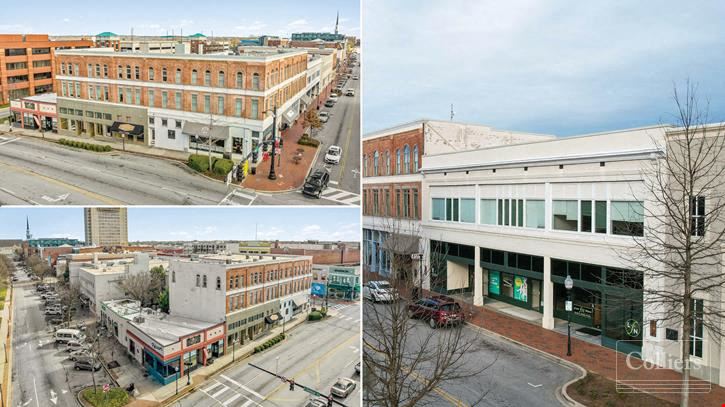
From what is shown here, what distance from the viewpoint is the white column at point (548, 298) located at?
18719 mm

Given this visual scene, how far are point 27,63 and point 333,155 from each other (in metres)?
4.06

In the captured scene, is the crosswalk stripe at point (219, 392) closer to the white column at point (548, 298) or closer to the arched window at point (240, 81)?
the arched window at point (240, 81)

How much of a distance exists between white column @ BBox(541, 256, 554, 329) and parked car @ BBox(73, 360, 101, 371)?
14.3 metres

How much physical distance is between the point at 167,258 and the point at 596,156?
42.3ft

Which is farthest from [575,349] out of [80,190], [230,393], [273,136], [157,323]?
[80,190]

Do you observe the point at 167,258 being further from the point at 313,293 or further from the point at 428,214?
the point at 428,214

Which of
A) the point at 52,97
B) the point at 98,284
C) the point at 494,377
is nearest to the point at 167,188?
the point at 52,97

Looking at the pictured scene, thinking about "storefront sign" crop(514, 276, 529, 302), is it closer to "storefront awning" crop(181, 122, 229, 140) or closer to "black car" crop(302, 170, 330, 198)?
"black car" crop(302, 170, 330, 198)

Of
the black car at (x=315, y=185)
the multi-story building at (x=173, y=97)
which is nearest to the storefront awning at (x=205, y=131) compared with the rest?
the multi-story building at (x=173, y=97)

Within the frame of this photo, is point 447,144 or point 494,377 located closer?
point 494,377

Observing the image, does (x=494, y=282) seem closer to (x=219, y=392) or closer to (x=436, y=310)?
(x=436, y=310)

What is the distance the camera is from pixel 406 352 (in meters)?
15.0

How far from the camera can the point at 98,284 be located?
947 cm

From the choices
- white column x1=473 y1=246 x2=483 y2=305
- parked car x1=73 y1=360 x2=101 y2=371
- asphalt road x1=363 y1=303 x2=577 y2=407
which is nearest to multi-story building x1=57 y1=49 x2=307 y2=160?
parked car x1=73 y1=360 x2=101 y2=371
